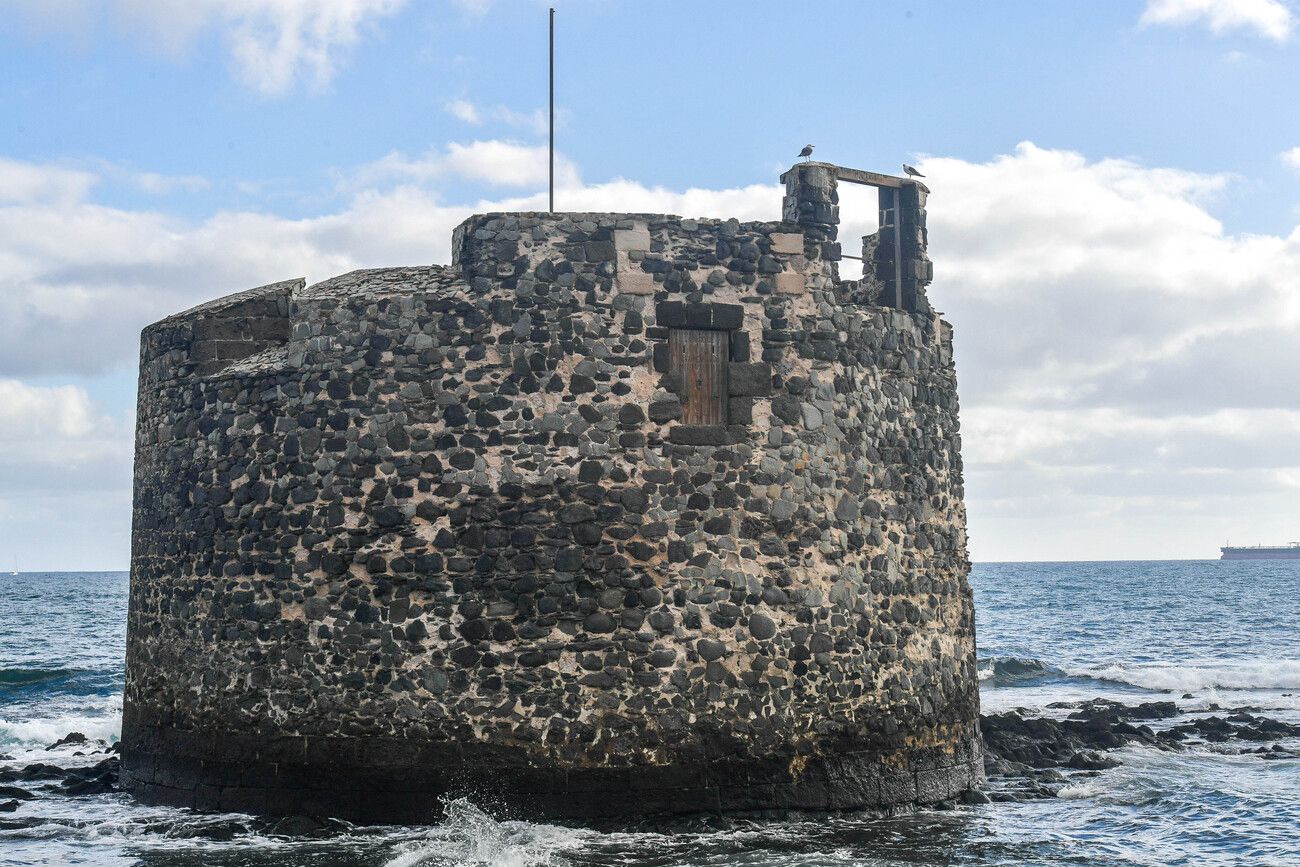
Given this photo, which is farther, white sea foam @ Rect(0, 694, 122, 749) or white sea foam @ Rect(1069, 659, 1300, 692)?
white sea foam @ Rect(1069, 659, 1300, 692)

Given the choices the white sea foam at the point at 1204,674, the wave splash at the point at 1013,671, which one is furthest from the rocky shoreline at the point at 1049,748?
the wave splash at the point at 1013,671

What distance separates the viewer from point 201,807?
1319 centimetres

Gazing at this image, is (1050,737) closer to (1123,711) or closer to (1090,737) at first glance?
(1090,737)

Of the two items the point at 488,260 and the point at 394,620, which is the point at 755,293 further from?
the point at 394,620

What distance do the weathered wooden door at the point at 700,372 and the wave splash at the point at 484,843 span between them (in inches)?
151

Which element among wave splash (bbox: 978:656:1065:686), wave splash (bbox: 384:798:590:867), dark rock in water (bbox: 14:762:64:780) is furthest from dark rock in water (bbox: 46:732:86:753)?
wave splash (bbox: 978:656:1065:686)

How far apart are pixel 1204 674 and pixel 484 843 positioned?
93.3ft

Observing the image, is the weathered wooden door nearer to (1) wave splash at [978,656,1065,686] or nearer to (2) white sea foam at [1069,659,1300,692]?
(2) white sea foam at [1069,659,1300,692]

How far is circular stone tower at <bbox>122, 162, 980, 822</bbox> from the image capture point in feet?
40.7

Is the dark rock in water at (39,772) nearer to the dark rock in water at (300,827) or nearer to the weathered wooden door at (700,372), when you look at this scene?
the dark rock in water at (300,827)

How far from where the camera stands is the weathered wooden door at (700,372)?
1299 centimetres

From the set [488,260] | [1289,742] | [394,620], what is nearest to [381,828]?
[394,620]

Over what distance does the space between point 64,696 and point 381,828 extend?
21.0 meters

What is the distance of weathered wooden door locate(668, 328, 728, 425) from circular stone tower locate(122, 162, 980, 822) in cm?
3
